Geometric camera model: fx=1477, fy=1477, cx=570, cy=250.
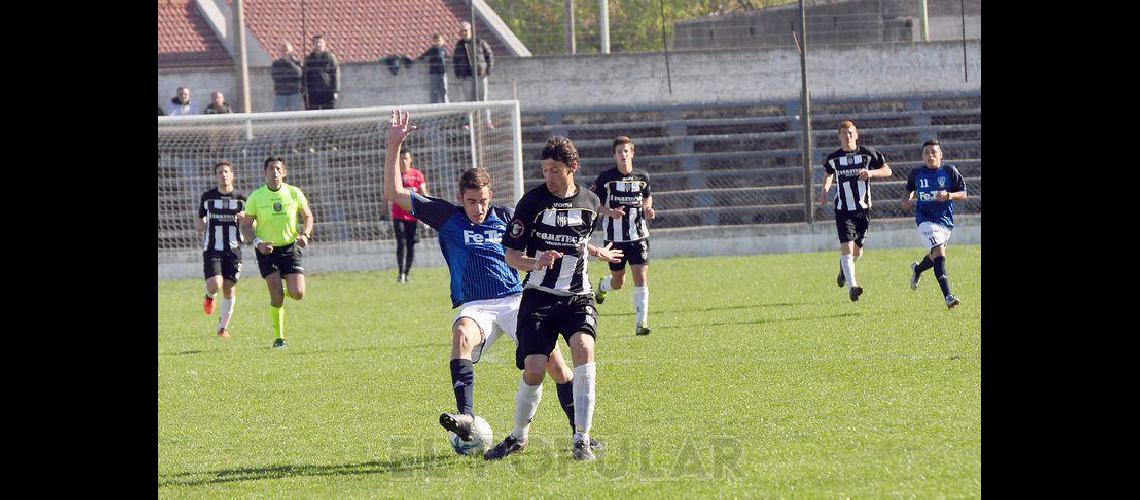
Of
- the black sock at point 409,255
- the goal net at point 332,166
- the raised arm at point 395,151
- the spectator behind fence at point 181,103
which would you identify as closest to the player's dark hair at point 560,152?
the raised arm at point 395,151

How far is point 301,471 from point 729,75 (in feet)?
73.1

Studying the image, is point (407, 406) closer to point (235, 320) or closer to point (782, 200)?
point (235, 320)

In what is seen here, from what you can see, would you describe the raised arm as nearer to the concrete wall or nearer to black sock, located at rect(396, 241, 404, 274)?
black sock, located at rect(396, 241, 404, 274)

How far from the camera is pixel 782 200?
27547 millimetres

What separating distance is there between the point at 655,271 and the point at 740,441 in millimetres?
13879

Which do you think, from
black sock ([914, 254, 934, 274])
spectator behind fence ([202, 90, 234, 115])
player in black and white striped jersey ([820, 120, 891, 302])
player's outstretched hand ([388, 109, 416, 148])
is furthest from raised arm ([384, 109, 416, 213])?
spectator behind fence ([202, 90, 234, 115])

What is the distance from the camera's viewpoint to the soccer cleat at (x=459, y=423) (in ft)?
27.2

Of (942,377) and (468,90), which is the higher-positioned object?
(468,90)

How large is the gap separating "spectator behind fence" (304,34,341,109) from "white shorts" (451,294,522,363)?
720 inches

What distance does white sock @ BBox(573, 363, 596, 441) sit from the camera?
845 centimetres

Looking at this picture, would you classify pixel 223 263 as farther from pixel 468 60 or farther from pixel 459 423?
pixel 468 60

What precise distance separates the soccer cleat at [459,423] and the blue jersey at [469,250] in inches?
43.0
